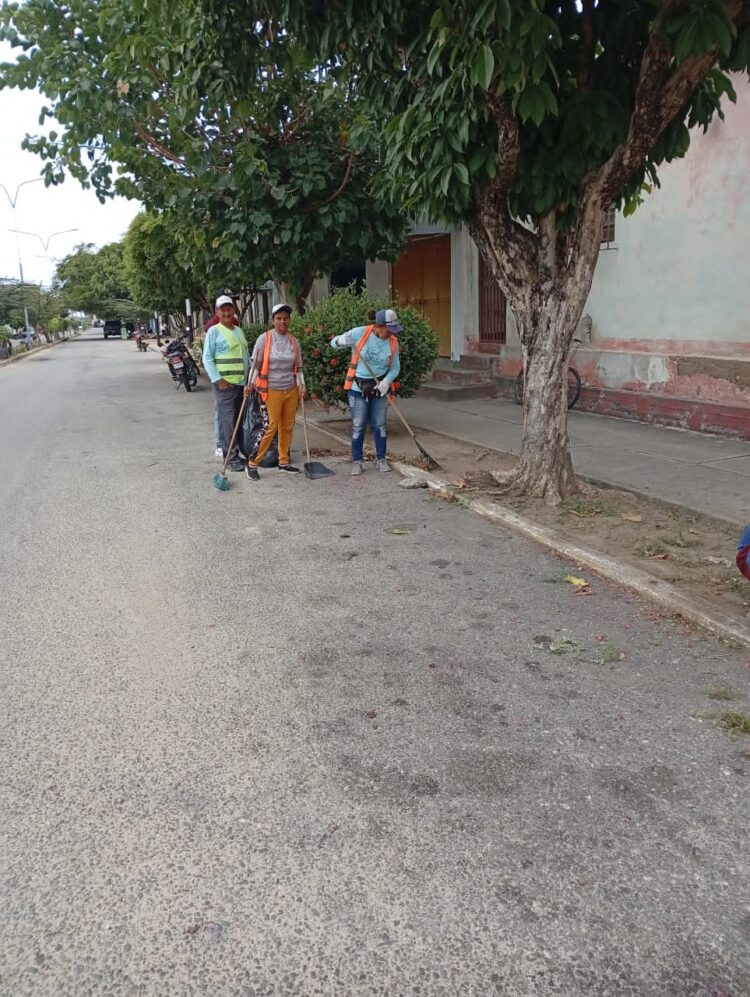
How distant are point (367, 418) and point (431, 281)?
976 centimetres

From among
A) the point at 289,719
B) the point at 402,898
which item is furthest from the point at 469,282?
the point at 402,898

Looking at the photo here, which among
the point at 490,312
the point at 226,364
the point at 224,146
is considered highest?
the point at 224,146

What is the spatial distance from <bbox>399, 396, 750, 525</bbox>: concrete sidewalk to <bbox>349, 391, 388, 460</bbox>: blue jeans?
1.66 metres

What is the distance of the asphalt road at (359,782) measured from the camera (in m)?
2.22

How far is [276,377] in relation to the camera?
8.15m

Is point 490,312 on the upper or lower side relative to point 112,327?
lower

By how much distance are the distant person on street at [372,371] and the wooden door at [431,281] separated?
309 inches

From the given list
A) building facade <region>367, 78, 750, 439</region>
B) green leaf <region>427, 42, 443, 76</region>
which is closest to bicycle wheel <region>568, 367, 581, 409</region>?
building facade <region>367, 78, 750, 439</region>

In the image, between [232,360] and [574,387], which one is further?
[574,387]

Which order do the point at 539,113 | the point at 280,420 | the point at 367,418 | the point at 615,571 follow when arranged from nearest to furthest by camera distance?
the point at 539,113, the point at 615,571, the point at 280,420, the point at 367,418

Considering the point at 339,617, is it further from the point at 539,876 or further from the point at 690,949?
the point at 690,949

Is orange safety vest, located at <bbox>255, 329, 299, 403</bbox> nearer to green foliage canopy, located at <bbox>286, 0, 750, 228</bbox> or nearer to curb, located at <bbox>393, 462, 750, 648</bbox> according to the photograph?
curb, located at <bbox>393, 462, 750, 648</bbox>

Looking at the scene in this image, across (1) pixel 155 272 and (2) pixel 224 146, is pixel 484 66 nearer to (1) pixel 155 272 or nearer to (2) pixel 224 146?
(2) pixel 224 146

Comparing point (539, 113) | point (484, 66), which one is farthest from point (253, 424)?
point (484, 66)
